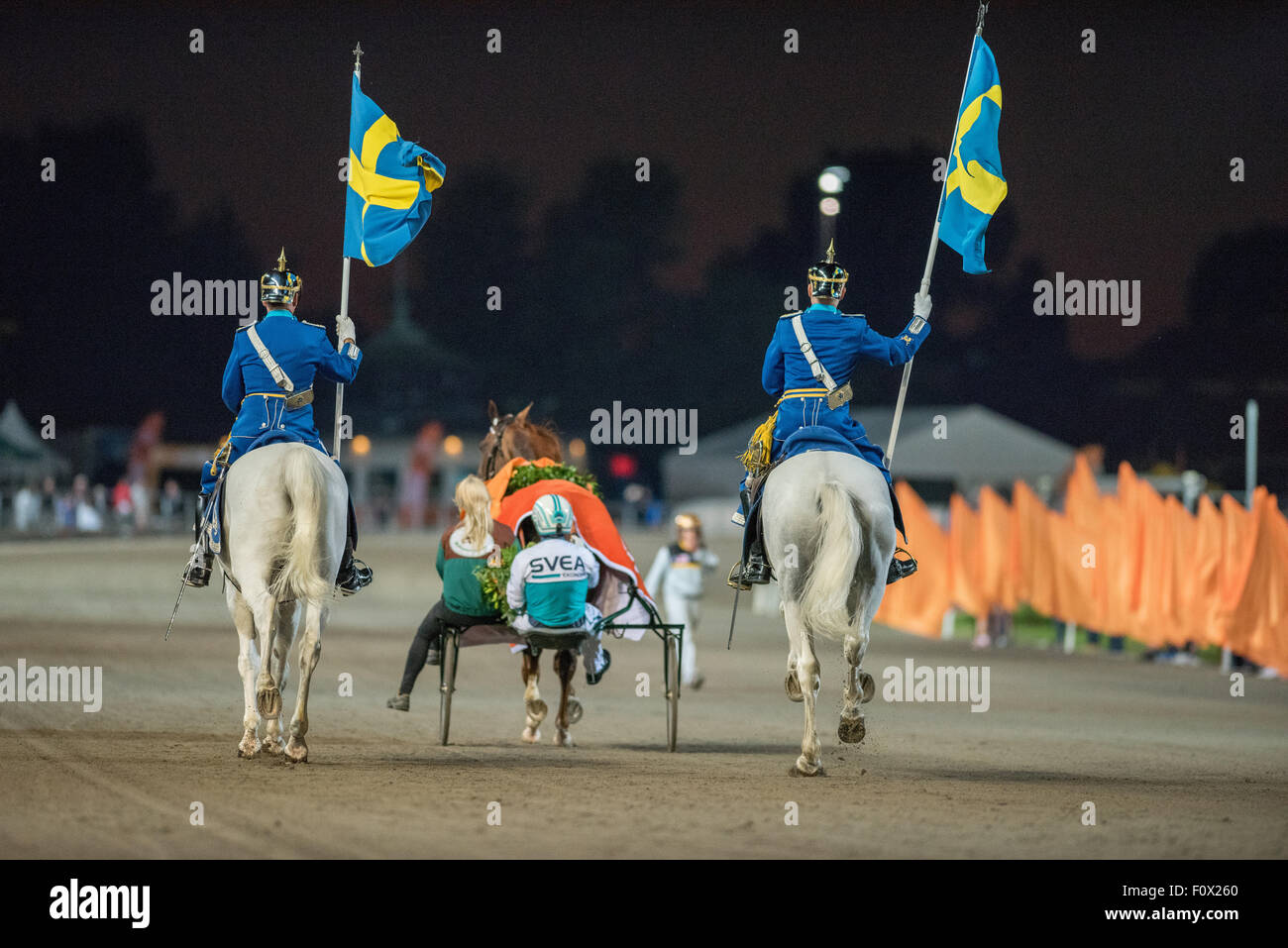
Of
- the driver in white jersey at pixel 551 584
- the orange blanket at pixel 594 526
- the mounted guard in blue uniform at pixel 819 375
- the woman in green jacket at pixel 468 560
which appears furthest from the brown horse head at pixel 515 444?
the mounted guard in blue uniform at pixel 819 375

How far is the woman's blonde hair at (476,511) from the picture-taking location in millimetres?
12727

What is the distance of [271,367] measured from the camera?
453 inches

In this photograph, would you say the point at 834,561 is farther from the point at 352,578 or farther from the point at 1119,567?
the point at 1119,567

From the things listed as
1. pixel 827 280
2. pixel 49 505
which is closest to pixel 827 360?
pixel 827 280

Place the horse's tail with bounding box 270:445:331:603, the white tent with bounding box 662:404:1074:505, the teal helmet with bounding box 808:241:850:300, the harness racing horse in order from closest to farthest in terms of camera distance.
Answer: the horse's tail with bounding box 270:445:331:603 < the teal helmet with bounding box 808:241:850:300 < the harness racing horse < the white tent with bounding box 662:404:1074:505

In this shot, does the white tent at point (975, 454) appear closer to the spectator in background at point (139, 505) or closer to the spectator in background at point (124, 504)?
the spectator in background at point (139, 505)

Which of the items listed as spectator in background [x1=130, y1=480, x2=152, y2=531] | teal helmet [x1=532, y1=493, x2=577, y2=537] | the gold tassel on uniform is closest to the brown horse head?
teal helmet [x1=532, y1=493, x2=577, y2=537]

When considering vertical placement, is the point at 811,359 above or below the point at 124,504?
below

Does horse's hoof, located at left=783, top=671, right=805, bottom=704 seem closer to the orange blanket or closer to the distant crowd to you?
the orange blanket

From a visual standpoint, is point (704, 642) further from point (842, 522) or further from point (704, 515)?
point (704, 515)

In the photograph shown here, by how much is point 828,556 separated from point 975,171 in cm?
367

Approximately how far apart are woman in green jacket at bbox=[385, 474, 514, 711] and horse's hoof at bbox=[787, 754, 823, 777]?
8.41 ft

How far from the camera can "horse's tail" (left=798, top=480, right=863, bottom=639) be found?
10.5 m

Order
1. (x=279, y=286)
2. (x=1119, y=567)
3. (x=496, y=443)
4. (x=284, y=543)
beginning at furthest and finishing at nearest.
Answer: (x=1119, y=567), (x=496, y=443), (x=279, y=286), (x=284, y=543)
